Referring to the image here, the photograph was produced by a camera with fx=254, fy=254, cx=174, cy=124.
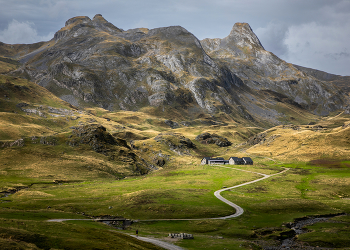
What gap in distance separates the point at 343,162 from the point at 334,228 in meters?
97.7

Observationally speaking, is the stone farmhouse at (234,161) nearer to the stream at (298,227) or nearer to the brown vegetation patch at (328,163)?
the brown vegetation patch at (328,163)

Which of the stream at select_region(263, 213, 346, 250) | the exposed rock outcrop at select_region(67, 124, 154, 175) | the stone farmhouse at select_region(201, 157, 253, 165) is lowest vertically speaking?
the stream at select_region(263, 213, 346, 250)

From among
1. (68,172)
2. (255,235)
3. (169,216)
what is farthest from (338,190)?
(68,172)

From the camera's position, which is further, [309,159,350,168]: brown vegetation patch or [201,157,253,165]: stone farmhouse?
[201,157,253,165]: stone farmhouse

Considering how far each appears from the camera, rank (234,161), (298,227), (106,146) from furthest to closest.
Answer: (106,146) → (234,161) → (298,227)

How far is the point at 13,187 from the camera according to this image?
102 meters

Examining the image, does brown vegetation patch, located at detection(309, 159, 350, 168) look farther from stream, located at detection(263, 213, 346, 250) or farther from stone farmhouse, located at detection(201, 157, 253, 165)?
stream, located at detection(263, 213, 346, 250)

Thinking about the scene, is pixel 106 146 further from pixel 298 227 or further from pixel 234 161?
pixel 298 227

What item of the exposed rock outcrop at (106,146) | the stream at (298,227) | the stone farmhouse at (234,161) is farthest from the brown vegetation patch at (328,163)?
the exposed rock outcrop at (106,146)

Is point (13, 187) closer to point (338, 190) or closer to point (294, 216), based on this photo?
point (294, 216)

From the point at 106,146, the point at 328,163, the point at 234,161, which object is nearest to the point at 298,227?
the point at 328,163

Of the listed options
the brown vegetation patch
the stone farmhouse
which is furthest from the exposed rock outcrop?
the brown vegetation patch

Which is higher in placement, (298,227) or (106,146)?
(106,146)

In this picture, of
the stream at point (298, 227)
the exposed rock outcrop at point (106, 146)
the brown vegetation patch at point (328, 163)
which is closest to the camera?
the stream at point (298, 227)
